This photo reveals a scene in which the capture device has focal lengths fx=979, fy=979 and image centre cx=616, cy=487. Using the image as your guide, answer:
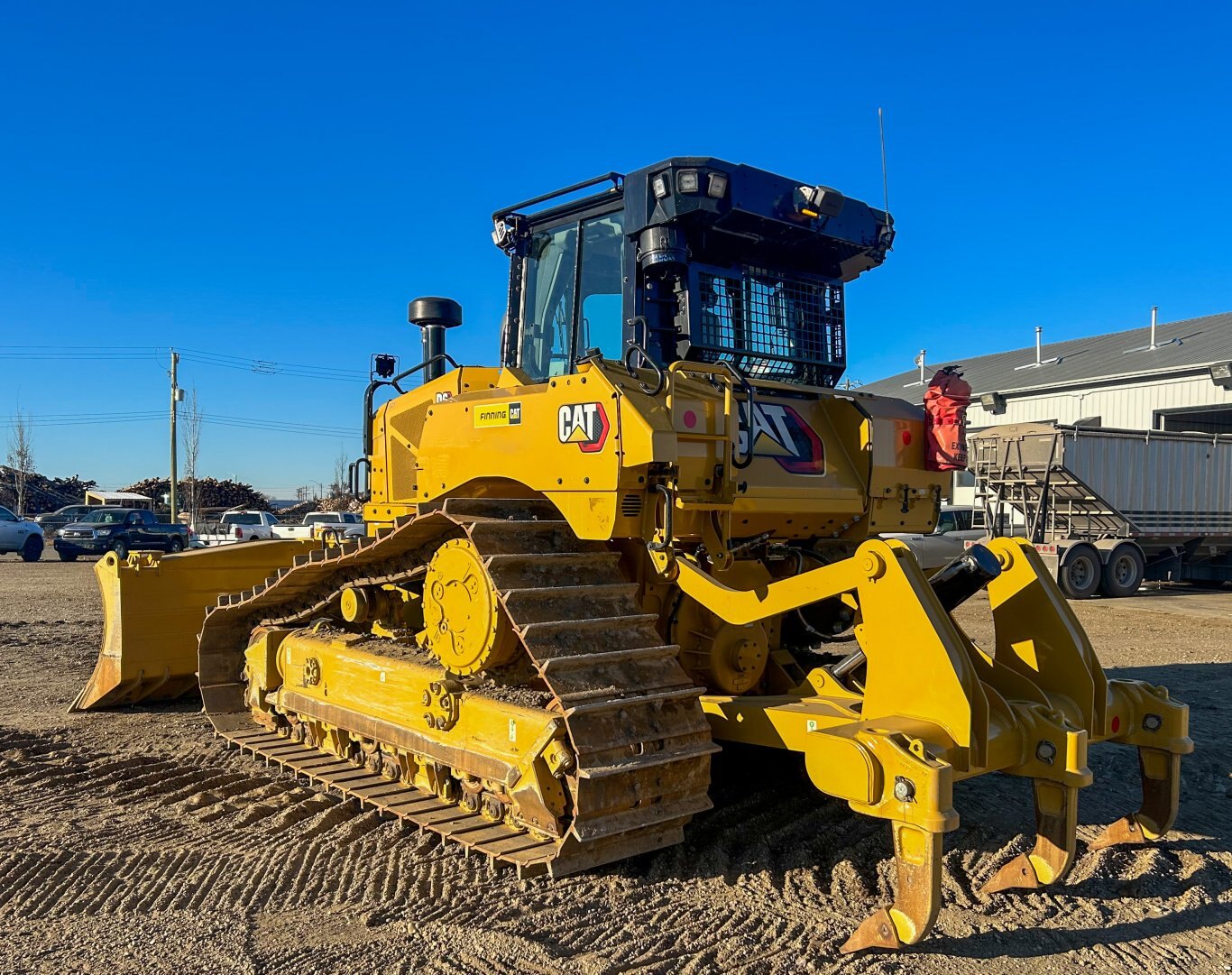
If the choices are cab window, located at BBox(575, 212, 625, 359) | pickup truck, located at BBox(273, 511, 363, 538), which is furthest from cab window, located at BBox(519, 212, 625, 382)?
pickup truck, located at BBox(273, 511, 363, 538)

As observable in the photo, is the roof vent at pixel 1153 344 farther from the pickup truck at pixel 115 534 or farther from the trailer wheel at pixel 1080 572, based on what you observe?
the pickup truck at pixel 115 534

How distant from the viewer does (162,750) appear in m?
6.41

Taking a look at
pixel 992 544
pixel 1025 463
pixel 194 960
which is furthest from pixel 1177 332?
pixel 194 960

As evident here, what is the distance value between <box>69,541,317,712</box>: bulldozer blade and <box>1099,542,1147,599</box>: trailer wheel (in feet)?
50.9

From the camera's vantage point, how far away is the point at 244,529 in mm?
29031

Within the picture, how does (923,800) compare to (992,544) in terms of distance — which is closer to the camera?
(923,800)

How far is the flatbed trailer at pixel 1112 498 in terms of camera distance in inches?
709

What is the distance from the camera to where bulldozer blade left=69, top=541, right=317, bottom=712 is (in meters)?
7.17

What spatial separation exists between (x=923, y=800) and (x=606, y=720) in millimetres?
1198

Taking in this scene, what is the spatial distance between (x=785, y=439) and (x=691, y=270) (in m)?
1.02

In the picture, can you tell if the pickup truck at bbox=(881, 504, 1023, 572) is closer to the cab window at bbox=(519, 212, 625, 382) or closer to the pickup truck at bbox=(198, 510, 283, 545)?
the cab window at bbox=(519, 212, 625, 382)

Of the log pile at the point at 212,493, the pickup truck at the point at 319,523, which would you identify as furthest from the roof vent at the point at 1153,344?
the log pile at the point at 212,493

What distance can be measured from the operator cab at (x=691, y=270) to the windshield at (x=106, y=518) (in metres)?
25.1

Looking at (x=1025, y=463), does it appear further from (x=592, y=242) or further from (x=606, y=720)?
(x=606, y=720)
